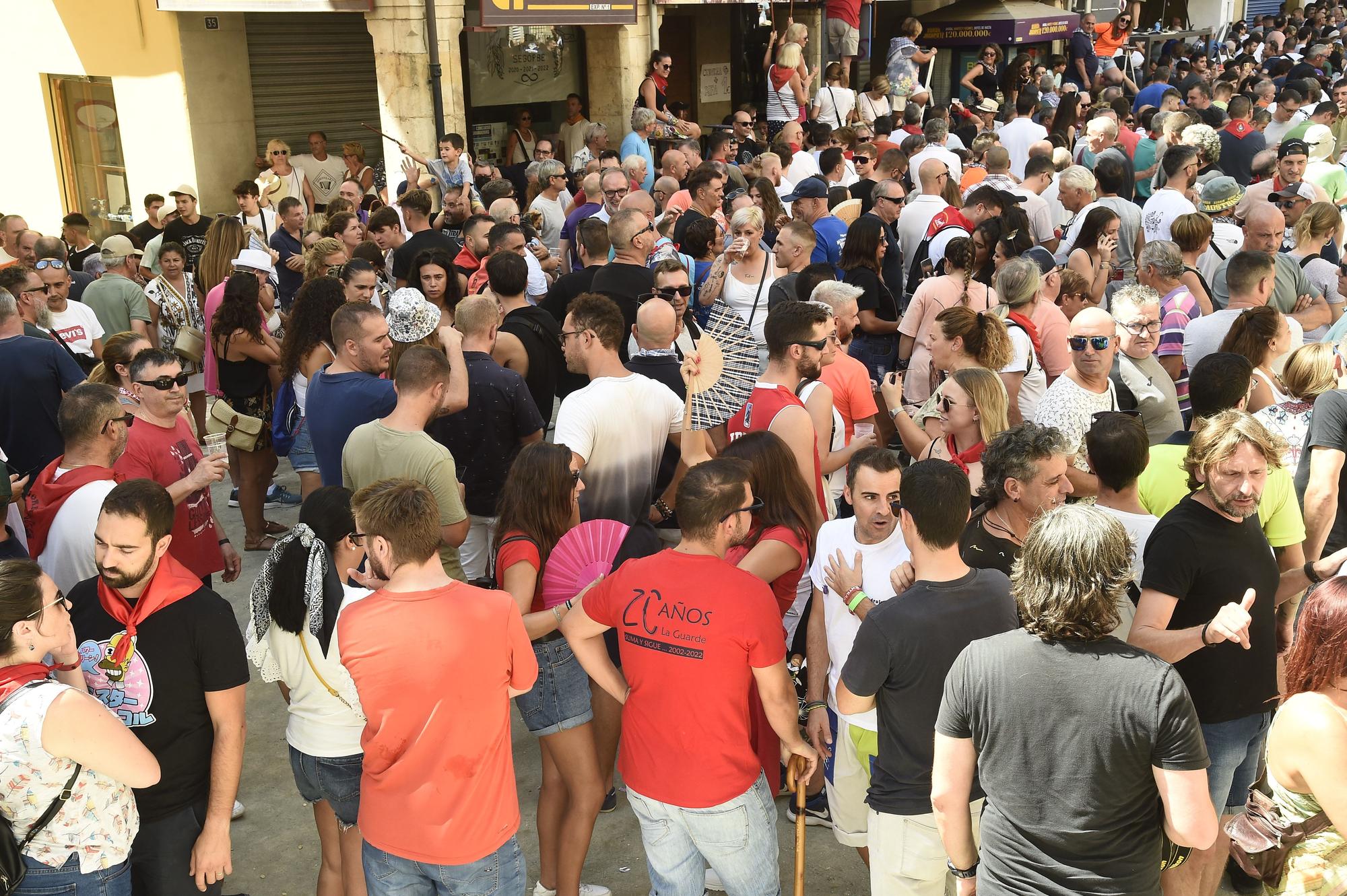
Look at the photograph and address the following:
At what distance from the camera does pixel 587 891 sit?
150 inches

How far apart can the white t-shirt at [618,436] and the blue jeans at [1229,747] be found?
7.32 ft

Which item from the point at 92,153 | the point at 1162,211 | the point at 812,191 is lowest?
the point at 1162,211

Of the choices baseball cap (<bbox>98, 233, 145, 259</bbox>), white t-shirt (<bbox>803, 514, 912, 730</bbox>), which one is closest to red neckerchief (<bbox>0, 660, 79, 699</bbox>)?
white t-shirt (<bbox>803, 514, 912, 730</bbox>)

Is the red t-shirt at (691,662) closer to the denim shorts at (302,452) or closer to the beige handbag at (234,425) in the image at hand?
the denim shorts at (302,452)

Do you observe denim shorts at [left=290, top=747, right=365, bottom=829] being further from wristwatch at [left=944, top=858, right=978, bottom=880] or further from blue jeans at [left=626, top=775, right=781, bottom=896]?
wristwatch at [left=944, top=858, right=978, bottom=880]

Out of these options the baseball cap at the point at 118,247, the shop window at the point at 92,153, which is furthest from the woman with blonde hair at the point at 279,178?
the baseball cap at the point at 118,247

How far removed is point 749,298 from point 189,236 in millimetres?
5027

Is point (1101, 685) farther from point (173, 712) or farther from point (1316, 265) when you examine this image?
point (1316, 265)

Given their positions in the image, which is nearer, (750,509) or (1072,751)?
(1072,751)

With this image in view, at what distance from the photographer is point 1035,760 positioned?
246cm

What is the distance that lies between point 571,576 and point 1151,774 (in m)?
1.83

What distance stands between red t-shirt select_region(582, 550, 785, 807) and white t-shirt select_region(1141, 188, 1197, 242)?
18.2 feet

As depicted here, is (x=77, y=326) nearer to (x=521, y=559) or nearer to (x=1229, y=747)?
(x=521, y=559)

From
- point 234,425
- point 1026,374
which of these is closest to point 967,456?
point 1026,374
